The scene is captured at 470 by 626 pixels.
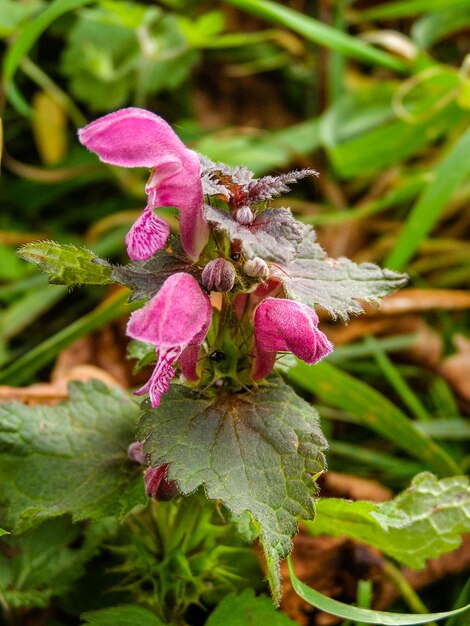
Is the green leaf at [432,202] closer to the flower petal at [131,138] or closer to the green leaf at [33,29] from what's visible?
the green leaf at [33,29]

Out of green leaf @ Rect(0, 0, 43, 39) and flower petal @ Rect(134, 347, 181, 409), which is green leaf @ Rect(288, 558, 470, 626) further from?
green leaf @ Rect(0, 0, 43, 39)

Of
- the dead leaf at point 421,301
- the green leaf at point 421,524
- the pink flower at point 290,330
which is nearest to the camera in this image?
the pink flower at point 290,330

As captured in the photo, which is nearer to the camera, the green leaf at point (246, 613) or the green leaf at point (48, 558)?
the green leaf at point (246, 613)

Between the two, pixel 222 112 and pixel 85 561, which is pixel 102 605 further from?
pixel 222 112

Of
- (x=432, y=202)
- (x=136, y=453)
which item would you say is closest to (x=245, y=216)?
(x=136, y=453)

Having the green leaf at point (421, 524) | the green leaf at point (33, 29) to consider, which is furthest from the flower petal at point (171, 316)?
the green leaf at point (33, 29)

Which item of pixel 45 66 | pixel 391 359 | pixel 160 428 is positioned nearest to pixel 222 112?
pixel 45 66

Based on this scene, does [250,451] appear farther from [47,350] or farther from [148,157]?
[47,350]
